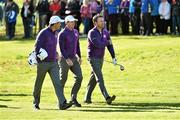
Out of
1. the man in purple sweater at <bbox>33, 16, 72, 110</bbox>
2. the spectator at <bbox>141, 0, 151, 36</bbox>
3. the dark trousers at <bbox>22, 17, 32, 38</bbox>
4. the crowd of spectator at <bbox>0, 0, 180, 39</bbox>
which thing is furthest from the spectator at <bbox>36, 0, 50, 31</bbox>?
the man in purple sweater at <bbox>33, 16, 72, 110</bbox>

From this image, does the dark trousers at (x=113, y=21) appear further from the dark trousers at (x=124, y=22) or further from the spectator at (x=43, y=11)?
the spectator at (x=43, y=11)

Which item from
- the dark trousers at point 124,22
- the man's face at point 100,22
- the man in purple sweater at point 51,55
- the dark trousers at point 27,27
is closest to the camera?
the man in purple sweater at point 51,55

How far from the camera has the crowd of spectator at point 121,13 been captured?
34344 millimetres

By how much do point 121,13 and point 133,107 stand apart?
17.6 metres

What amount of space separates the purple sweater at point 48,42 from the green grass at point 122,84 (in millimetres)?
1329

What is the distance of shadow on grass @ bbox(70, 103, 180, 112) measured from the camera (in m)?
17.6

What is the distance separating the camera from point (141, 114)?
53.5 feet

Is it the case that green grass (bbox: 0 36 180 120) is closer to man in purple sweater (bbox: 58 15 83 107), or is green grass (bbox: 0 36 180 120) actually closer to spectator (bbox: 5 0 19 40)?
man in purple sweater (bbox: 58 15 83 107)

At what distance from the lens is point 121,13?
35.8 meters

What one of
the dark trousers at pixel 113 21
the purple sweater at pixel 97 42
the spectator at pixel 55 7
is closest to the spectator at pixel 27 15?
the spectator at pixel 55 7

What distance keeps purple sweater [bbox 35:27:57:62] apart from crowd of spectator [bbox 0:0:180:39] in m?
16.6

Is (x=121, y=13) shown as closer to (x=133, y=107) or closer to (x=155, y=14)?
(x=155, y=14)

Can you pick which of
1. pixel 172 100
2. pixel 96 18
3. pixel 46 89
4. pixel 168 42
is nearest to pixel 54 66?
pixel 96 18

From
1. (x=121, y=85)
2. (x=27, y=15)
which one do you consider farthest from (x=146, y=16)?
(x=121, y=85)
